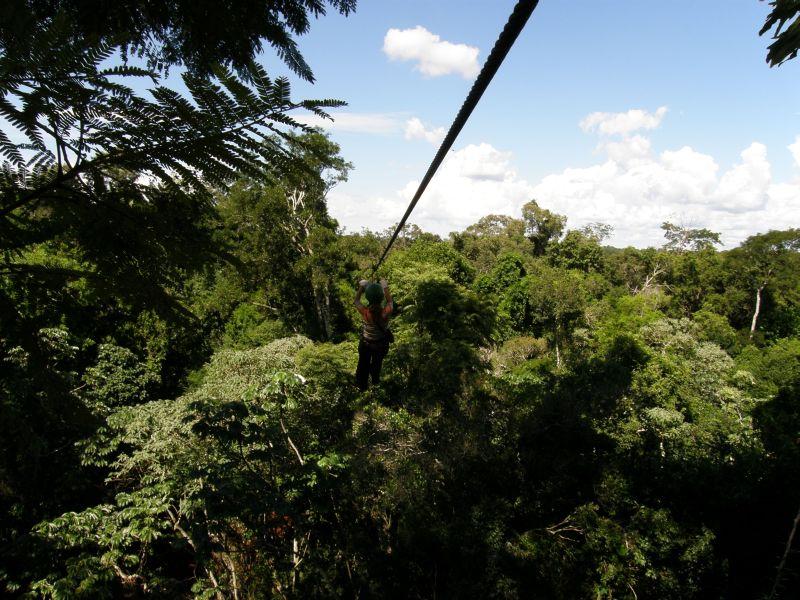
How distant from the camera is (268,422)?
628cm

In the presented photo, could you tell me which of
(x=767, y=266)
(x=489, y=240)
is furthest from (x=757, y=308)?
(x=489, y=240)

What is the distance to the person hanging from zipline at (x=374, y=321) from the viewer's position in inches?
208

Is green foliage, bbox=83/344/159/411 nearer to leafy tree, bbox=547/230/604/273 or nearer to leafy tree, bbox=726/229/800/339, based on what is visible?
leafy tree, bbox=547/230/604/273

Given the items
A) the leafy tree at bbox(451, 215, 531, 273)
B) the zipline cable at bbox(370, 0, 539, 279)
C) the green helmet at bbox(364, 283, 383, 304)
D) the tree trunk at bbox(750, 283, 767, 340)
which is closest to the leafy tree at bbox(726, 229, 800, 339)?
the tree trunk at bbox(750, 283, 767, 340)

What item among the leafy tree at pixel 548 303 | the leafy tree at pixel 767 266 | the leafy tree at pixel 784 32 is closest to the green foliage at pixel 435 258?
the leafy tree at pixel 548 303

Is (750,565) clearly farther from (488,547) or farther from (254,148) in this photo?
(254,148)

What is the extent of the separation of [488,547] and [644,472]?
2.56 metres

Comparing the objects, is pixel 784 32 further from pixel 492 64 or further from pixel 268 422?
pixel 268 422

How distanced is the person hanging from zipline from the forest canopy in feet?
3.92

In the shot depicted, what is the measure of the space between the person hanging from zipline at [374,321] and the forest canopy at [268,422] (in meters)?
1.19

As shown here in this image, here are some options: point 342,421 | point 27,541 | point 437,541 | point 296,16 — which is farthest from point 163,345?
point 296,16

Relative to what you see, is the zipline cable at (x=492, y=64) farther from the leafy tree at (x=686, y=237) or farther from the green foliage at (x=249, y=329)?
the leafy tree at (x=686, y=237)

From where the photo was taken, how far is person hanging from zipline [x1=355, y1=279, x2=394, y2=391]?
5.29 m

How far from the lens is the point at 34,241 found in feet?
5.04
